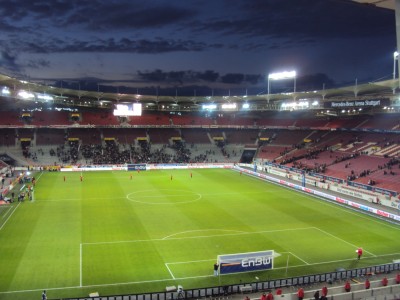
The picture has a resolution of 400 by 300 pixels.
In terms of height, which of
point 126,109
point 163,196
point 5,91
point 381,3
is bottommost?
point 163,196

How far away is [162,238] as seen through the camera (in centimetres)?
2730

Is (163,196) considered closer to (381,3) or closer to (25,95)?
(25,95)

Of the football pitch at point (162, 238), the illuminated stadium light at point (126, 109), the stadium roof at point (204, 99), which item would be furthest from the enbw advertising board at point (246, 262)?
the illuminated stadium light at point (126, 109)

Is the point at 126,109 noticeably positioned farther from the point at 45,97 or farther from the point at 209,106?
the point at 209,106

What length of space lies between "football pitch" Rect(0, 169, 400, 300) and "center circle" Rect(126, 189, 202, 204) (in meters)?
0.11

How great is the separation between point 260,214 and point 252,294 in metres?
16.7

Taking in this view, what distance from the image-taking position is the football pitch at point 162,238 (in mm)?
20531

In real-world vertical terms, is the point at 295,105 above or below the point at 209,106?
below

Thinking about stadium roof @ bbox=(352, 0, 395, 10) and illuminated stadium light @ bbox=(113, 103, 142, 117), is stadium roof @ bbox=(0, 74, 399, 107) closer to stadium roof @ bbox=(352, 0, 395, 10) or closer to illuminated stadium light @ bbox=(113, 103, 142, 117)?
illuminated stadium light @ bbox=(113, 103, 142, 117)

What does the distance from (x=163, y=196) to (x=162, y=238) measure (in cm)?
1527

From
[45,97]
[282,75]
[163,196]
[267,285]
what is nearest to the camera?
[267,285]

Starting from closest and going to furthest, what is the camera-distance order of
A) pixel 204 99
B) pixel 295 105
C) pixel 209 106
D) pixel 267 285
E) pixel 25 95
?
pixel 267 285 → pixel 25 95 → pixel 295 105 → pixel 204 99 → pixel 209 106

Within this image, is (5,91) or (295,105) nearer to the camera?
(5,91)

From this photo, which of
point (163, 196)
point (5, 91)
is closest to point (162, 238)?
point (163, 196)
